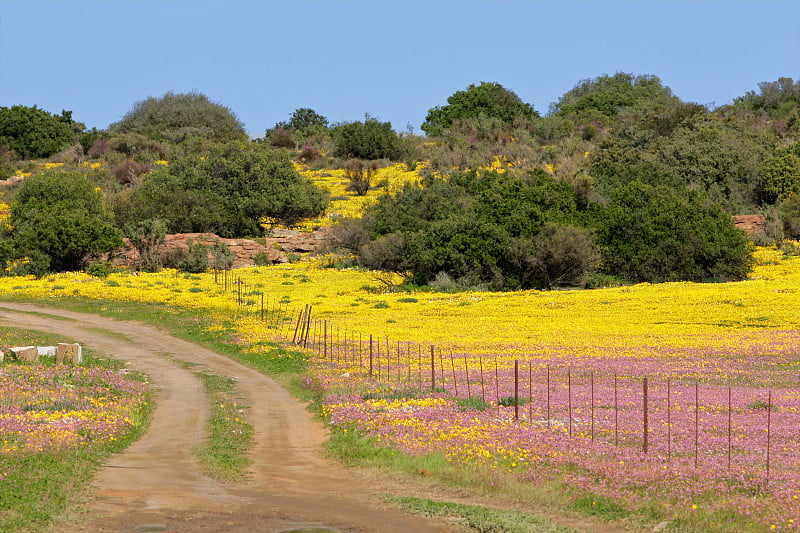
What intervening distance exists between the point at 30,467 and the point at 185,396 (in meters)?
10.5

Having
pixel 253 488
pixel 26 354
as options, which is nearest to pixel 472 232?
pixel 26 354

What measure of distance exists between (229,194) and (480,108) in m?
63.0

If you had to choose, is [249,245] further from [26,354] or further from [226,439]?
[226,439]

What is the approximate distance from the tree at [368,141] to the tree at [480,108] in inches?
695

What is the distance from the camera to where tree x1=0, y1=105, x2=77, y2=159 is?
119525 mm

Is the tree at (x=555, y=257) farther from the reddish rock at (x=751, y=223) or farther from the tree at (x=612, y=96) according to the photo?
the tree at (x=612, y=96)

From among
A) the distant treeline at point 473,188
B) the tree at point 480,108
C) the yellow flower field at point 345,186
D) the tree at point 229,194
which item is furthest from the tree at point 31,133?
the tree at point 480,108

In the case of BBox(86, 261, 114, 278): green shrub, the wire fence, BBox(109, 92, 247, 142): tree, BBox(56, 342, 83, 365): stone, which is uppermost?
BBox(109, 92, 247, 142): tree

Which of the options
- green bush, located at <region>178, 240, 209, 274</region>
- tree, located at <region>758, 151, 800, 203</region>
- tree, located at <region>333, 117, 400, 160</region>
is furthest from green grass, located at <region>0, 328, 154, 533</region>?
tree, located at <region>333, 117, 400, 160</region>

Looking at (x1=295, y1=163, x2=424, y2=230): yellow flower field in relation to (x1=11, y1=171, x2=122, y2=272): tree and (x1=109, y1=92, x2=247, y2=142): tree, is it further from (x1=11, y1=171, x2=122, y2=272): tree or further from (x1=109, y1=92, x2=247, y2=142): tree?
(x1=109, y1=92, x2=247, y2=142): tree

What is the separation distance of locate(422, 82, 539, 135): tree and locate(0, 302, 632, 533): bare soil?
357 feet

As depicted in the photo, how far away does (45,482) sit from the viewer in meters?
15.7

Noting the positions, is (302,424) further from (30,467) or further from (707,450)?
(707,450)

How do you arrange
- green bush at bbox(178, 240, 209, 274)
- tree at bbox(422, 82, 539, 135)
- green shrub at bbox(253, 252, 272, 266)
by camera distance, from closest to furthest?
green bush at bbox(178, 240, 209, 274), green shrub at bbox(253, 252, 272, 266), tree at bbox(422, 82, 539, 135)
